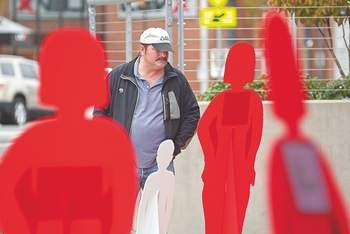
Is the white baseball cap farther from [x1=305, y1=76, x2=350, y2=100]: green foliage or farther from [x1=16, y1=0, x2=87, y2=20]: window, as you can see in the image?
[x1=16, y1=0, x2=87, y2=20]: window

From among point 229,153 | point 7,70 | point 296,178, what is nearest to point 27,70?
point 7,70

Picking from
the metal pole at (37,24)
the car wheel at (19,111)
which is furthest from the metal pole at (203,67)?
the metal pole at (37,24)

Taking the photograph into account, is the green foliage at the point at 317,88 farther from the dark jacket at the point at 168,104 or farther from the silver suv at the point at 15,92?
the silver suv at the point at 15,92

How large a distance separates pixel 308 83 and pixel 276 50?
19.7 feet

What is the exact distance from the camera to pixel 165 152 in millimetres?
6930

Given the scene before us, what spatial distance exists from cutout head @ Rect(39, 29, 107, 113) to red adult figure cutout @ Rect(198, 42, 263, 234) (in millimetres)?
2565

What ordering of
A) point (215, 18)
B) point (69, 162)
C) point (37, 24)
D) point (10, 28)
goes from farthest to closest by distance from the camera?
point (37, 24) < point (10, 28) < point (215, 18) < point (69, 162)

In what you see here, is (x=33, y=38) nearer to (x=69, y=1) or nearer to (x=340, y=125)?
(x=69, y=1)

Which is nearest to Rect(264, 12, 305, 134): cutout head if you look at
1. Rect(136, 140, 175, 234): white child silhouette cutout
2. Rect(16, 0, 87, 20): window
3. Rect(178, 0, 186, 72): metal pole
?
Rect(136, 140, 175, 234): white child silhouette cutout

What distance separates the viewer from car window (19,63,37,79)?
30383mm

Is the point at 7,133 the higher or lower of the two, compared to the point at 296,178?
lower

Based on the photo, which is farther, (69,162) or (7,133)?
(7,133)

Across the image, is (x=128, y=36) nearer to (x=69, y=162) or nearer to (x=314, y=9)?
(x=314, y=9)

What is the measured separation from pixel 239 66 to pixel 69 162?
320cm
